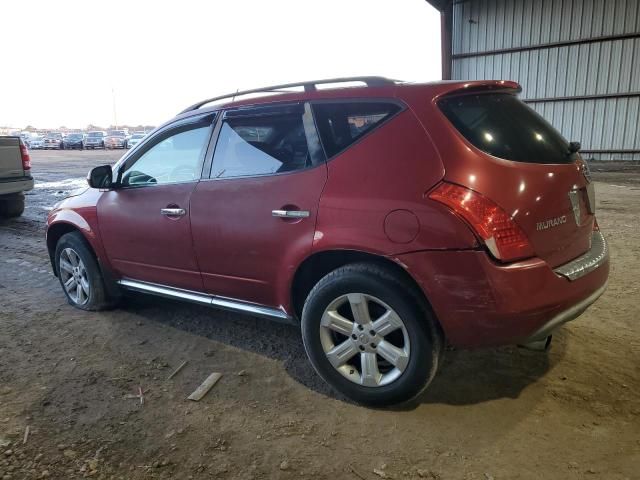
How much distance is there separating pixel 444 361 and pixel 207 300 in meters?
1.69

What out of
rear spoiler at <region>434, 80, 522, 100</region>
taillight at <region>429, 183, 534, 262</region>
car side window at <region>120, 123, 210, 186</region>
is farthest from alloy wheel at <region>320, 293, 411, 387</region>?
car side window at <region>120, 123, 210, 186</region>

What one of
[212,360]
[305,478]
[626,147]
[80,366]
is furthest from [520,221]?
[626,147]

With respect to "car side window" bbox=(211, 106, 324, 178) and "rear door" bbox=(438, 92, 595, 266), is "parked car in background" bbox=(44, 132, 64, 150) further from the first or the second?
"rear door" bbox=(438, 92, 595, 266)

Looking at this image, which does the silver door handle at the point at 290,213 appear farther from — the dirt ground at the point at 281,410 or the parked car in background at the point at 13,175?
the parked car in background at the point at 13,175

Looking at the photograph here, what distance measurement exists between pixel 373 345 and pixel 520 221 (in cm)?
100

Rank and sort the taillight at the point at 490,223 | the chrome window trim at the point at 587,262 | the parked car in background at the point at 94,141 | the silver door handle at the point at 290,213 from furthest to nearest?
the parked car in background at the point at 94,141
the silver door handle at the point at 290,213
the chrome window trim at the point at 587,262
the taillight at the point at 490,223

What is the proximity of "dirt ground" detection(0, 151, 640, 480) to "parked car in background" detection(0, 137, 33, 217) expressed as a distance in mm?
5562

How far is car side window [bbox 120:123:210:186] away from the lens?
3.52m

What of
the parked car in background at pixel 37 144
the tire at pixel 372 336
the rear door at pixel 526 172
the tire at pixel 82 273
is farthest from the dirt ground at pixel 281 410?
the parked car in background at pixel 37 144

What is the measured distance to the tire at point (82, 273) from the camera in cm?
427

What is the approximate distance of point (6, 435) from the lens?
8.54 ft

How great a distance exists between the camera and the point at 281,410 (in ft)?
9.11

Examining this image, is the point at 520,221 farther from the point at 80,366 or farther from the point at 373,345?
the point at 80,366

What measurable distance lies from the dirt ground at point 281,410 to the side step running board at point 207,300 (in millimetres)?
335
